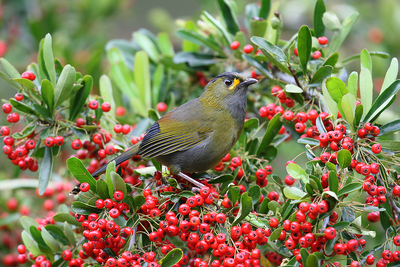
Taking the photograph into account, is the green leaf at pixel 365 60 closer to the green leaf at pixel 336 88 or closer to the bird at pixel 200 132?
the green leaf at pixel 336 88

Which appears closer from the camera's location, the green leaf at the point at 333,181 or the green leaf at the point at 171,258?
the green leaf at the point at 333,181

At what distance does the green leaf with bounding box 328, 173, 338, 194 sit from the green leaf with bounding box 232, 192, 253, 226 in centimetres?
52

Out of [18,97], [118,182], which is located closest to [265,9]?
[118,182]

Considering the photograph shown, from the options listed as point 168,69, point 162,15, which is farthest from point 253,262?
point 162,15

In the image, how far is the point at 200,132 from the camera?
3.49 meters

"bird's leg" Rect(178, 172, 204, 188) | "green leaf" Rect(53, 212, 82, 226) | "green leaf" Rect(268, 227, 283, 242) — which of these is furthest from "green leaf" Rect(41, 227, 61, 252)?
"green leaf" Rect(268, 227, 283, 242)

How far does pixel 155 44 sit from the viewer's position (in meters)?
4.70

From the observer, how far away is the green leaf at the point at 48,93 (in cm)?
298

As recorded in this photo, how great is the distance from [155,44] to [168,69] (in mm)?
517

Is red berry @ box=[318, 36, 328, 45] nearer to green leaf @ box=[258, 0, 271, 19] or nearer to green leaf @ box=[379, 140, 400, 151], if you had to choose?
green leaf @ box=[258, 0, 271, 19]

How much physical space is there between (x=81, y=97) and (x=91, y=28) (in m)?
3.78

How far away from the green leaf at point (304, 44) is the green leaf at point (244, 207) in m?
1.24

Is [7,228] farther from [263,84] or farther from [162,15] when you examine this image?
[162,15]

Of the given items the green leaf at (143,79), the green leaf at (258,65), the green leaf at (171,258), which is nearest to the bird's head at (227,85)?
the green leaf at (258,65)
